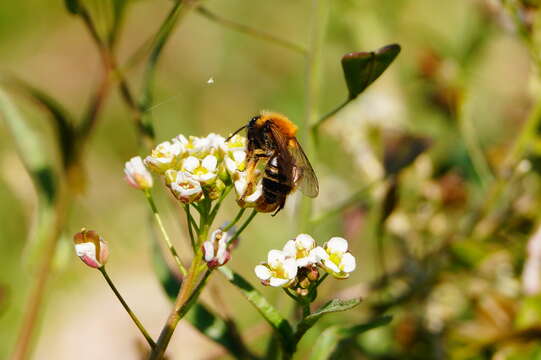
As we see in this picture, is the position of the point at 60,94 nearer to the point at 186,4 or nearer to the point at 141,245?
the point at 141,245

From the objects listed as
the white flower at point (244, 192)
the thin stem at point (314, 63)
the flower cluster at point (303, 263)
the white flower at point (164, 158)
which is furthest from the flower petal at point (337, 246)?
the thin stem at point (314, 63)

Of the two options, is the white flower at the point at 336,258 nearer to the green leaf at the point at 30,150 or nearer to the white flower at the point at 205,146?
the white flower at the point at 205,146

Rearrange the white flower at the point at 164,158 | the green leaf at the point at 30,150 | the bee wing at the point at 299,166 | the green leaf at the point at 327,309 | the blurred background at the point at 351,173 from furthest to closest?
the blurred background at the point at 351,173 → the green leaf at the point at 30,150 → the bee wing at the point at 299,166 → the white flower at the point at 164,158 → the green leaf at the point at 327,309

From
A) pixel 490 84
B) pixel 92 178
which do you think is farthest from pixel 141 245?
pixel 490 84

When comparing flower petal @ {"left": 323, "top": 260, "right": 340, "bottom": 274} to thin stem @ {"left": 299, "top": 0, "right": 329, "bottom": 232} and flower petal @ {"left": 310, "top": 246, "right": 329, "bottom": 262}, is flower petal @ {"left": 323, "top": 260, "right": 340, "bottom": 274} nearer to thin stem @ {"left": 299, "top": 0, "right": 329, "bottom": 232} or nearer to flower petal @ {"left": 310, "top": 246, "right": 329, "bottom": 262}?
flower petal @ {"left": 310, "top": 246, "right": 329, "bottom": 262}

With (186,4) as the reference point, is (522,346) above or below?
below

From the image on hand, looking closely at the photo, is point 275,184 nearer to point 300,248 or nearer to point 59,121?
point 300,248

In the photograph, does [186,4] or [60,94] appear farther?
[60,94]
